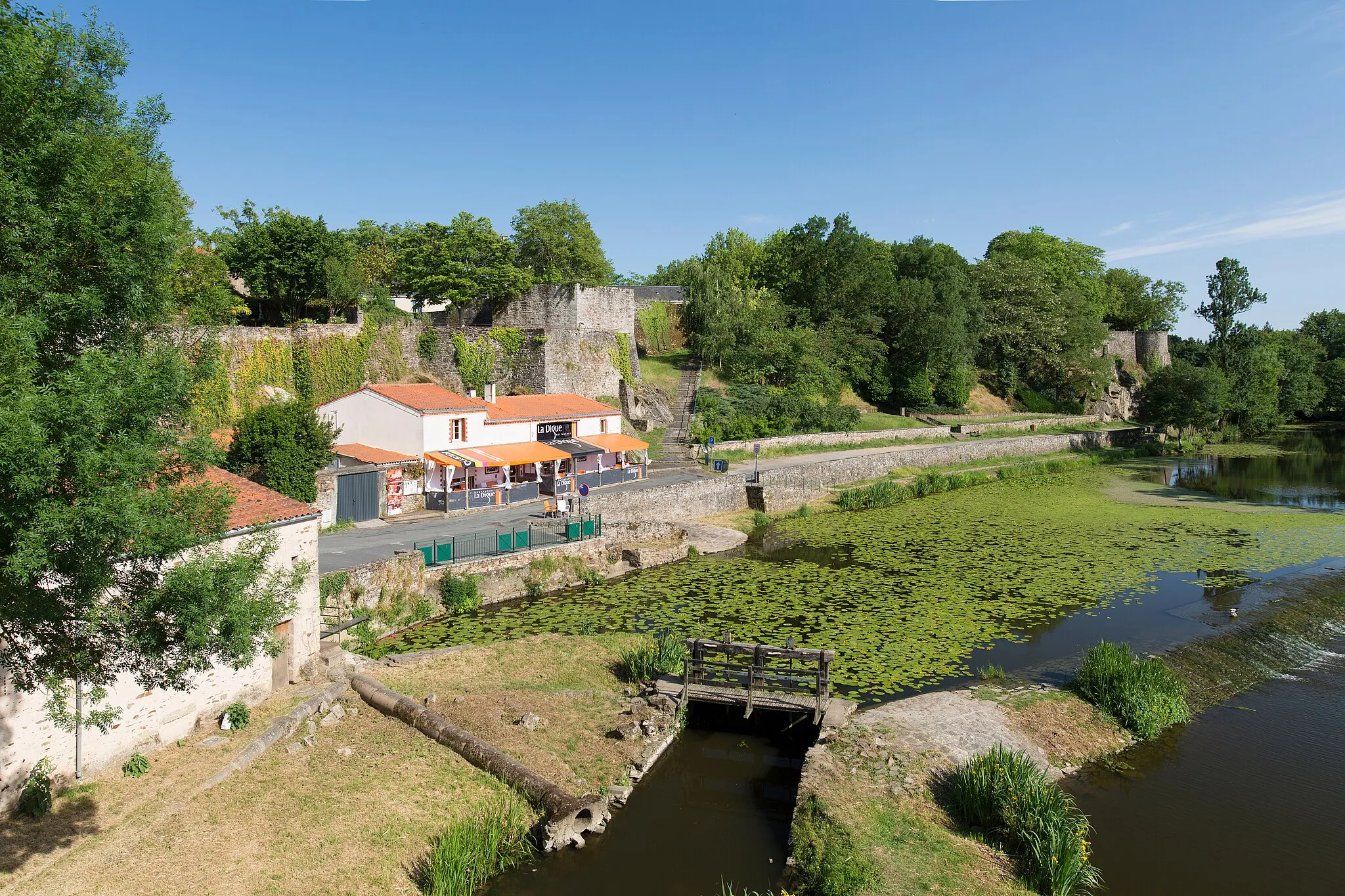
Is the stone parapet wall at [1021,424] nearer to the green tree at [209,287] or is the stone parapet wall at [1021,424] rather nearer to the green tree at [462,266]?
the green tree at [462,266]

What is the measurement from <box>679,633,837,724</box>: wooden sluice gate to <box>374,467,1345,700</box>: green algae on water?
5.18 feet

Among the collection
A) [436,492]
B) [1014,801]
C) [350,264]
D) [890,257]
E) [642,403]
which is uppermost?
[890,257]

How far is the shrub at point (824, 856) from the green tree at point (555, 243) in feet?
137

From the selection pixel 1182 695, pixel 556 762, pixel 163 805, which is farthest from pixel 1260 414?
pixel 163 805

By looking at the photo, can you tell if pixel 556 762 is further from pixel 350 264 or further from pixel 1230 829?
pixel 350 264

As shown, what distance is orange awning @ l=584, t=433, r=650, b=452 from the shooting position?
31781mm

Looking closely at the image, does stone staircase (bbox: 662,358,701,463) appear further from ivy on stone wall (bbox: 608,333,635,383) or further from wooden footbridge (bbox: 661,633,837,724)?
wooden footbridge (bbox: 661,633,837,724)

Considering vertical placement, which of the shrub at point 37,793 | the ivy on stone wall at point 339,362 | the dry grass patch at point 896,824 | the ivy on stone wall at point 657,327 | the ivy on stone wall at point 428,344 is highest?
the ivy on stone wall at point 657,327

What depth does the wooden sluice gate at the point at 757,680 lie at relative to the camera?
13.0 meters

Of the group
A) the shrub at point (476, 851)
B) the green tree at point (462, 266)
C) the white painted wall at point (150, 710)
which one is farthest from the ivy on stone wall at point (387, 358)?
the shrub at point (476, 851)

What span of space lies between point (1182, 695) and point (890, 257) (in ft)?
161

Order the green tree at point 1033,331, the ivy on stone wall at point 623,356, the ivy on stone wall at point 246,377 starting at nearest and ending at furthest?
the ivy on stone wall at point 246,377
the ivy on stone wall at point 623,356
the green tree at point 1033,331

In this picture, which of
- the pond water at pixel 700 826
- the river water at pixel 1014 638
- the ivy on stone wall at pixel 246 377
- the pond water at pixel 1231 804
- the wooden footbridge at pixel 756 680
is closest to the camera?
the pond water at pixel 700 826

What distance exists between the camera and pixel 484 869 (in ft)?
30.5
